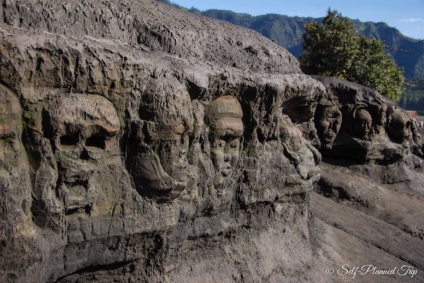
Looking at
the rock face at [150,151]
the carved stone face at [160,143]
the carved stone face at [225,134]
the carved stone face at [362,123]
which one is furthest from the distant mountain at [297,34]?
the carved stone face at [160,143]

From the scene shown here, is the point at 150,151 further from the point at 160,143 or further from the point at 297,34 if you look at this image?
the point at 297,34

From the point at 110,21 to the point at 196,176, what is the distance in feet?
5.90

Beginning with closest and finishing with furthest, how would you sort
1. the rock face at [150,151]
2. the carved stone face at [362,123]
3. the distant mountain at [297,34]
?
1. the rock face at [150,151]
2. the carved stone face at [362,123]
3. the distant mountain at [297,34]

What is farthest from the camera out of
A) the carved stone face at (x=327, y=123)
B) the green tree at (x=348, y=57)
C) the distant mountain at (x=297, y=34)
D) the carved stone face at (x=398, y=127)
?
the distant mountain at (x=297, y=34)

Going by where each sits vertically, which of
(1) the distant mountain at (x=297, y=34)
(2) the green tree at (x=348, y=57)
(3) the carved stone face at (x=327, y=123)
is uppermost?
(1) the distant mountain at (x=297, y=34)

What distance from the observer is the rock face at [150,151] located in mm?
4094

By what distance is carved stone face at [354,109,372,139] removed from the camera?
11492 millimetres

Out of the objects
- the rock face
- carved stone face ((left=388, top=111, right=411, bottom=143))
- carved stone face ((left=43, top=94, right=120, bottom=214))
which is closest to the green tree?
carved stone face ((left=388, top=111, right=411, bottom=143))

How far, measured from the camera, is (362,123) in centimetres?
1152

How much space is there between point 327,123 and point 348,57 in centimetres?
778

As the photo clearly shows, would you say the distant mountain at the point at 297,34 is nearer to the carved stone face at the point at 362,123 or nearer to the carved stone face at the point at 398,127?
the carved stone face at the point at 398,127

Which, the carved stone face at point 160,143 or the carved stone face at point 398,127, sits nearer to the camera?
the carved stone face at point 160,143

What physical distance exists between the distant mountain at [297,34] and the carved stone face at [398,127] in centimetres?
11382

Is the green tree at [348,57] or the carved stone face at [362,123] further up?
the green tree at [348,57]
